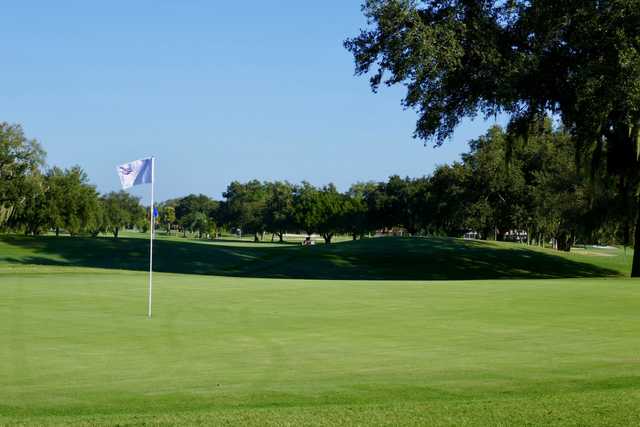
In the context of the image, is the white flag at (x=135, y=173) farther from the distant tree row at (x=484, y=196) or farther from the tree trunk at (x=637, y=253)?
the tree trunk at (x=637, y=253)

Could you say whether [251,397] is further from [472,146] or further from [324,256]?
[472,146]

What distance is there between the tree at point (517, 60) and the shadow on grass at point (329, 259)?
49.4ft

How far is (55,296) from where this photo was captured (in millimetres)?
24016

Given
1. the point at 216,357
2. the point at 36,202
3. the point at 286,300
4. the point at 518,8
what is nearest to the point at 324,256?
the point at 518,8

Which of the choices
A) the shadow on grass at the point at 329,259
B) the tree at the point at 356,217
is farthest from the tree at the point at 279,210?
the shadow on grass at the point at 329,259

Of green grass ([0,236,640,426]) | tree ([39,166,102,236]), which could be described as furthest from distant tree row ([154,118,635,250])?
tree ([39,166,102,236])

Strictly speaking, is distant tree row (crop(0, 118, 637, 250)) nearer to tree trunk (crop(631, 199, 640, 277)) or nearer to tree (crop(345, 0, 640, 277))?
tree trunk (crop(631, 199, 640, 277))

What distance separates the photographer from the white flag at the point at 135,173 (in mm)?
20078

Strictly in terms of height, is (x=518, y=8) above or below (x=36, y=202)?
above

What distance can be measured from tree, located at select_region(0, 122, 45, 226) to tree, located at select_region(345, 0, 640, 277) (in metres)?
51.2

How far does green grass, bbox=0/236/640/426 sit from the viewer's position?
333 inches

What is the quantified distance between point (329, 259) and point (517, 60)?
992 inches

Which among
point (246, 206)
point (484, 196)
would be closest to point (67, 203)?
point (484, 196)

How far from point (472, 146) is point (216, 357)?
74612 mm
